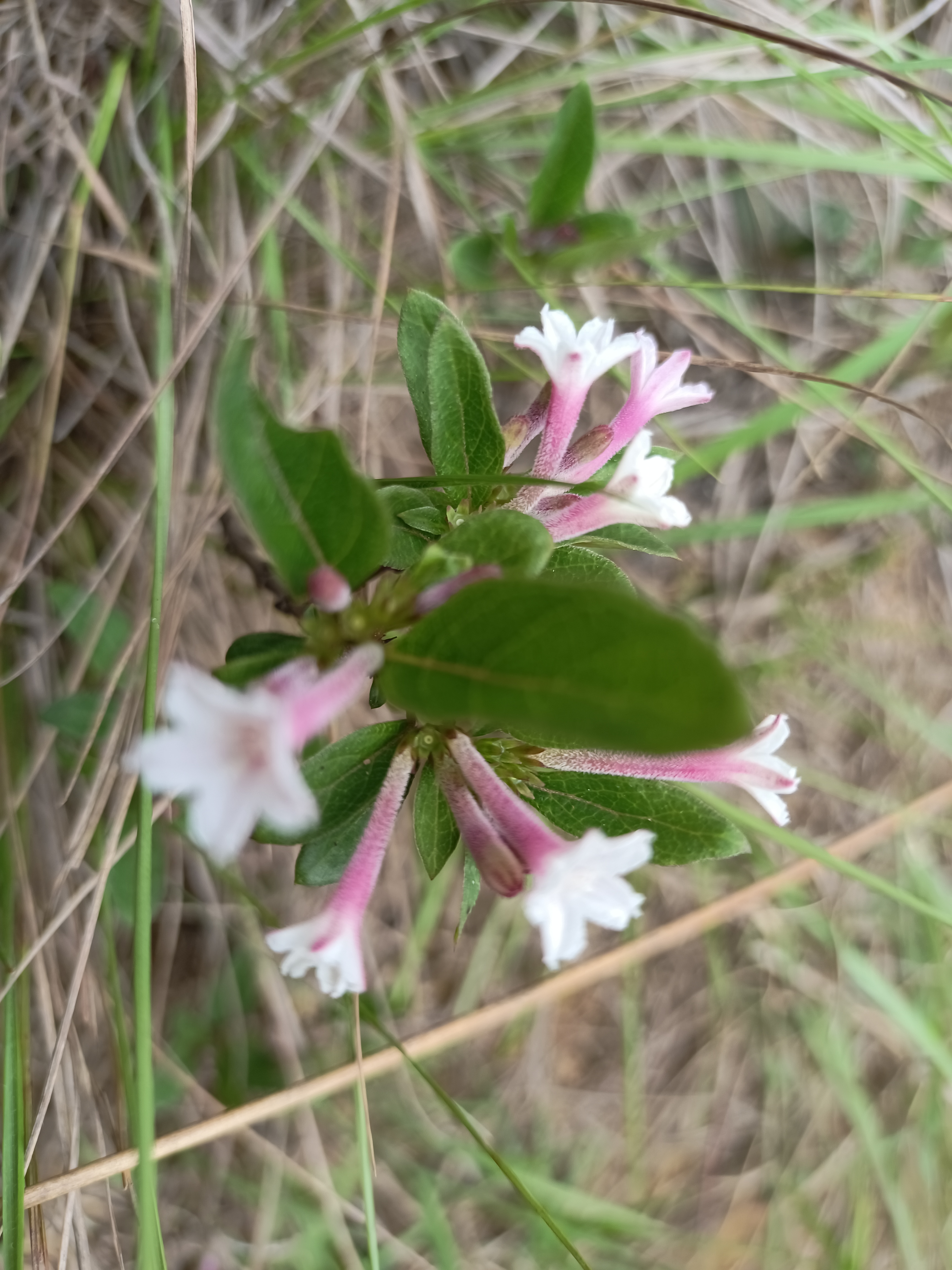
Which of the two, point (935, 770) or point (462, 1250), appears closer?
point (462, 1250)

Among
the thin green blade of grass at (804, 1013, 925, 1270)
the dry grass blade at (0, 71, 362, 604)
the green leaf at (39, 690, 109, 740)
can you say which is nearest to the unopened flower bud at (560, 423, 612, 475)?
the dry grass blade at (0, 71, 362, 604)

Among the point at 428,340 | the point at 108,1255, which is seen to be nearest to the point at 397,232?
the point at 428,340

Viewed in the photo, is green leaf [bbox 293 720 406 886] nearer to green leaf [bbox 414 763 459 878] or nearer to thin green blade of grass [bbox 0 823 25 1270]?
green leaf [bbox 414 763 459 878]

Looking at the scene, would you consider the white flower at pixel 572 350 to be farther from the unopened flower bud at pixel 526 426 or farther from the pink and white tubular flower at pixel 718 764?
the pink and white tubular flower at pixel 718 764

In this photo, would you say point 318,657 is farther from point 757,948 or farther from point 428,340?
point 757,948

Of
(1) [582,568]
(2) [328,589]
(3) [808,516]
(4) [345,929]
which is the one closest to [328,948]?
(4) [345,929]

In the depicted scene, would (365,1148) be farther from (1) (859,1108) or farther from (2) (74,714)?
(1) (859,1108)
